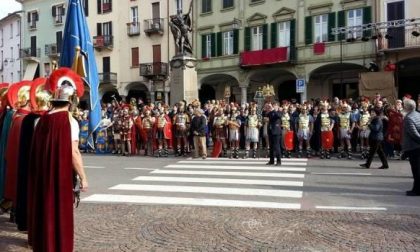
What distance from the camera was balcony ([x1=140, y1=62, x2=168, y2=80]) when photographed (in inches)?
1594

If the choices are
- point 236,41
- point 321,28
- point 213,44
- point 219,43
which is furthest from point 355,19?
point 213,44

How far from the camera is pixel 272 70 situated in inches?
1320

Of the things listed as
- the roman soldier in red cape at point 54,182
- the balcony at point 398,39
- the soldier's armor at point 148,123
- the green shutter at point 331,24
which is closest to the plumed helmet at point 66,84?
the roman soldier in red cape at point 54,182

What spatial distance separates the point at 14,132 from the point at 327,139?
37.1 feet

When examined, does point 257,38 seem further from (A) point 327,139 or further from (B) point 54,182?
(B) point 54,182

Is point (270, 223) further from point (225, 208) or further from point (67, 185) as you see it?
point (67, 185)

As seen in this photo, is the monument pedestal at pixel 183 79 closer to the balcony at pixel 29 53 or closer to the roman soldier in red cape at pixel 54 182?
the roman soldier in red cape at pixel 54 182

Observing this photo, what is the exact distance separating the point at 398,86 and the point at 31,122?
26.5 meters

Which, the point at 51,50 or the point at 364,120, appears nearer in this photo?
the point at 364,120

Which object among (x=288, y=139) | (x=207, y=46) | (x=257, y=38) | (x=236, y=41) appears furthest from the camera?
(x=207, y=46)

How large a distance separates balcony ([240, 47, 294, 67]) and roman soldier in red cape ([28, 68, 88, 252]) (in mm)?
28009

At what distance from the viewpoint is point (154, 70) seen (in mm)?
40906

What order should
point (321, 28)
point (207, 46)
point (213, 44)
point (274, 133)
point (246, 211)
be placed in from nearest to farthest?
point (246, 211), point (274, 133), point (321, 28), point (213, 44), point (207, 46)

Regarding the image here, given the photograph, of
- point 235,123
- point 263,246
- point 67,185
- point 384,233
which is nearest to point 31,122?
point 67,185
